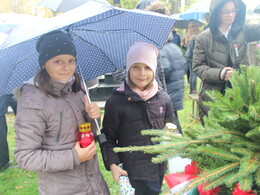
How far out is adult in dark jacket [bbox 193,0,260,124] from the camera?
298cm

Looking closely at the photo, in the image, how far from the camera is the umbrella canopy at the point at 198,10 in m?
8.77

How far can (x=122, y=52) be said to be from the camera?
267 cm

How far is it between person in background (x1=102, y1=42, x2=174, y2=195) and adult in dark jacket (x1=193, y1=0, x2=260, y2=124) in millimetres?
1031

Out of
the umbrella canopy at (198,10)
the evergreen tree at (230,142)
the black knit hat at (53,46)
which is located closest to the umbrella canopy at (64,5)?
the black knit hat at (53,46)

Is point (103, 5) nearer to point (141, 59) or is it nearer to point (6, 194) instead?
point (141, 59)

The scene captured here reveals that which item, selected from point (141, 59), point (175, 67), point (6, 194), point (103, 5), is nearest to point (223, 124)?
point (103, 5)

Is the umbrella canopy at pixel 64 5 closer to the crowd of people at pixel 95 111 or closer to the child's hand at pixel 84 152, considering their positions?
the crowd of people at pixel 95 111

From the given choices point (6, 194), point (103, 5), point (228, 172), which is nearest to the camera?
point (228, 172)

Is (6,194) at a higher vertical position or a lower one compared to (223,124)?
lower

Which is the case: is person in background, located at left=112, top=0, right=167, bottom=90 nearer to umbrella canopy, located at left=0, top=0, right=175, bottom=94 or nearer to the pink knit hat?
umbrella canopy, located at left=0, top=0, right=175, bottom=94

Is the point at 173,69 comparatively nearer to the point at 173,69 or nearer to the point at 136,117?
the point at 173,69

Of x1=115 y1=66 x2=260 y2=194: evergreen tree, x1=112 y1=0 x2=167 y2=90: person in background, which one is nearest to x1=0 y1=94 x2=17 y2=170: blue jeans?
x1=112 y1=0 x2=167 y2=90: person in background

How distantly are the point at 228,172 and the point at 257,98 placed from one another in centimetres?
32

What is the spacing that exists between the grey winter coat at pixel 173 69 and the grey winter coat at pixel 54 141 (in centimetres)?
183
